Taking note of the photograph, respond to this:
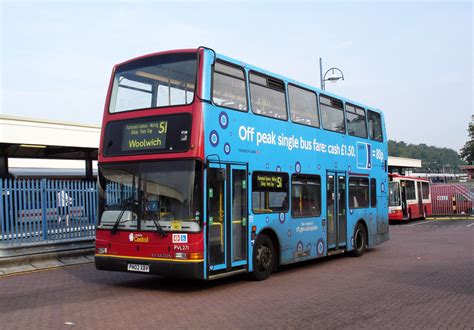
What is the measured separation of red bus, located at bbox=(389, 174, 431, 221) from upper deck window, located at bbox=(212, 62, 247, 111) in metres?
20.4

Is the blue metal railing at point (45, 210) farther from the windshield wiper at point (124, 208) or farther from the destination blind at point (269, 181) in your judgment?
the destination blind at point (269, 181)

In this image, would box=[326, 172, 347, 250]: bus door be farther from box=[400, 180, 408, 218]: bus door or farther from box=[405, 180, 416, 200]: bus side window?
box=[405, 180, 416, 200]: bus side window

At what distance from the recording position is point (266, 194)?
1122cm

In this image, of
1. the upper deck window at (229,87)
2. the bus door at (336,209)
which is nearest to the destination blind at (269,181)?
the upper deck window at (229,87)

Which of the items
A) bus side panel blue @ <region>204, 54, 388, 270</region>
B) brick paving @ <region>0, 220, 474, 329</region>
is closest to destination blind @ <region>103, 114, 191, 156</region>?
bus side panel blue @ <region>204, 54, 388, 270</region>

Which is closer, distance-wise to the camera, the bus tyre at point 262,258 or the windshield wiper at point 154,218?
the windshield wiper at point 154,218

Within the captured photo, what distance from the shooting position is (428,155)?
182 m

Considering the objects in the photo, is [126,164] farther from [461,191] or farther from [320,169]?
[461,191]

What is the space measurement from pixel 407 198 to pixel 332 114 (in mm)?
18278

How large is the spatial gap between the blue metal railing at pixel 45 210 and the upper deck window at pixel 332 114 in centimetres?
688

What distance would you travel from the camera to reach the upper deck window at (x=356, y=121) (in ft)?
49.9

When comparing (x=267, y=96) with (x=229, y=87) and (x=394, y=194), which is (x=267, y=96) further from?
(x=394, y=194)

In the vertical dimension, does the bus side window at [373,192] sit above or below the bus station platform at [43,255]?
above

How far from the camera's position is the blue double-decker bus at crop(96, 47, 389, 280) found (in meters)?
9.34
